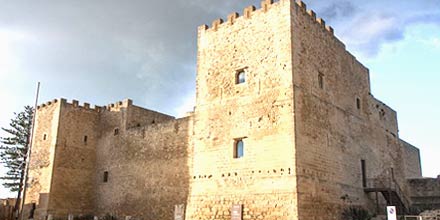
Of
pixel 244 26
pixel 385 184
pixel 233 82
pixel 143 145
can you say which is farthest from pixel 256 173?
pixel 143 145

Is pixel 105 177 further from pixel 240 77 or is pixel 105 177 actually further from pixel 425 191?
pixel 425 191

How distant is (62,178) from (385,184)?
55.1 feet

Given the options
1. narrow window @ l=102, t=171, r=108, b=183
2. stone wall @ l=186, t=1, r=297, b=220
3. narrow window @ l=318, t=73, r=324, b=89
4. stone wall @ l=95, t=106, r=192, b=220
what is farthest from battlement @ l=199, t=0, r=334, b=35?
narrow window @ l=102, t=171, r=108, b=183

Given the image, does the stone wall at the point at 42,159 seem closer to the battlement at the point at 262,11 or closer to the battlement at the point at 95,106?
the battlement at the point at 95,106

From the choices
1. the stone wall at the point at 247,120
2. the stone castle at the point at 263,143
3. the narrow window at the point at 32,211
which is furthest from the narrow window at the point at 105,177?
the stone wall at the point at 247,120

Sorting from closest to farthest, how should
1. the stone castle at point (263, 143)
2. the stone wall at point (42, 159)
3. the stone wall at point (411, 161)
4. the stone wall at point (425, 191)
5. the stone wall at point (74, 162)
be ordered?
the stone castle at point (263, 143)
the stone wall at point (42, 159)
the stone wall at point (74, 162)
the stone wall at point (425, 191)
the stone wall at point (411, 161)

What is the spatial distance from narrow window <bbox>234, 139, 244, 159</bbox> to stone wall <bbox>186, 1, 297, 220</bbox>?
159 millimetres

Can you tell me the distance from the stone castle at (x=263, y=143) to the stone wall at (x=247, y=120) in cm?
4

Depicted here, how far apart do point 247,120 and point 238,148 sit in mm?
1083

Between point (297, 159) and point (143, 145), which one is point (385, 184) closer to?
point (297, 159)

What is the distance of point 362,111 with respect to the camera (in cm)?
1955

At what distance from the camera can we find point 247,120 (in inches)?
602

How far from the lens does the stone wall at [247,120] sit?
14.0 meters

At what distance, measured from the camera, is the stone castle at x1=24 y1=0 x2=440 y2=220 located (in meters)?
14.3
